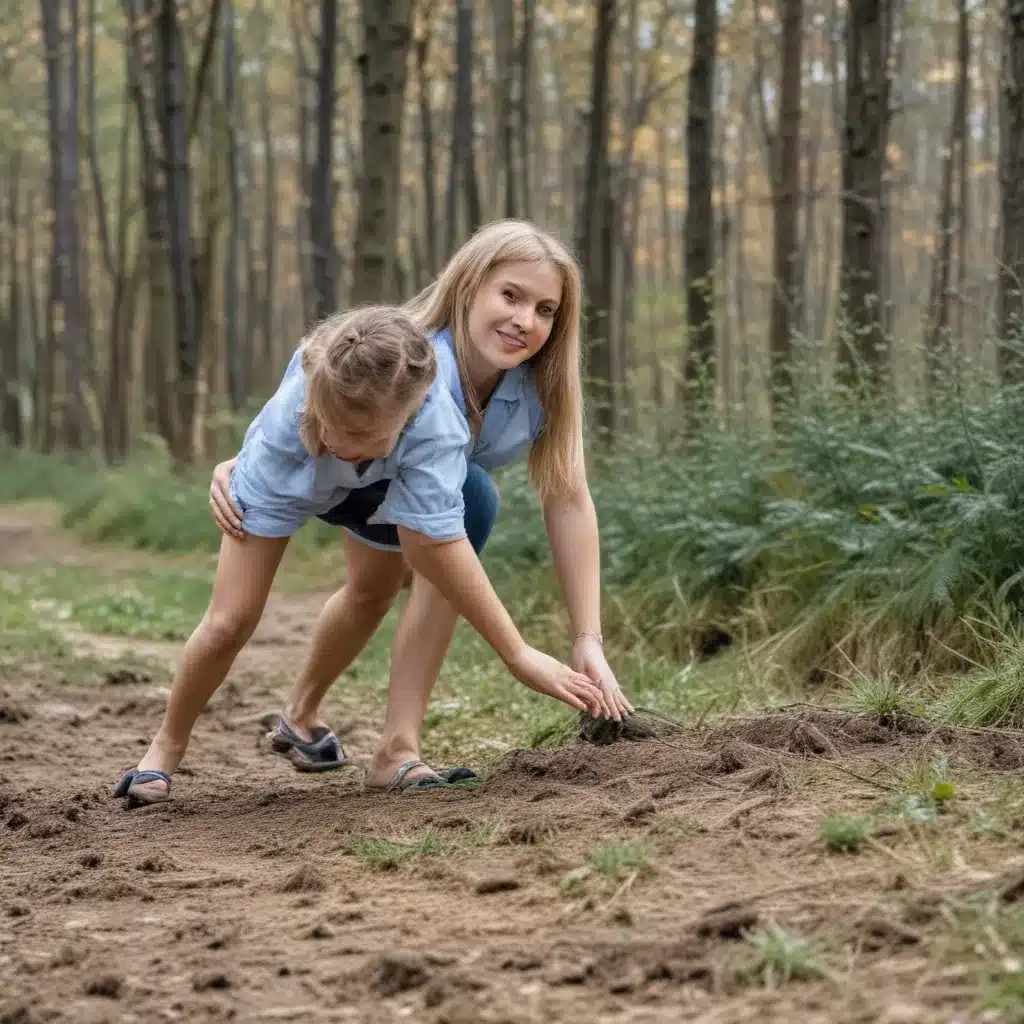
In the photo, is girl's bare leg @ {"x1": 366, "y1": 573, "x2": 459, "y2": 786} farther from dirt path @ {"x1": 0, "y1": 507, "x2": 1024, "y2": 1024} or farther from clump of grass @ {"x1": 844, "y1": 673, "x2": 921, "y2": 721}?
clump of grass @ {"x1": 844, "y1": 673, "x2": 921, "y2": 721}

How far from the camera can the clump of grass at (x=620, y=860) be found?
8.49 ft

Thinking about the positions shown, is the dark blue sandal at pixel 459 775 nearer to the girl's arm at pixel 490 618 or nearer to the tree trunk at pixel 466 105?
the girl's arm at pixel 490 618

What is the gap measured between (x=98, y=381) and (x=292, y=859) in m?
27.4

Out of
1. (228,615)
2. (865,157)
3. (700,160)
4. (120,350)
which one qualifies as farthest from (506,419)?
(120,350)

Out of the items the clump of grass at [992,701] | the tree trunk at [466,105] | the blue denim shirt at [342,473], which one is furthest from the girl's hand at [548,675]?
the tree trunk at [466,105]

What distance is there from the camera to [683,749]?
11.7 feet

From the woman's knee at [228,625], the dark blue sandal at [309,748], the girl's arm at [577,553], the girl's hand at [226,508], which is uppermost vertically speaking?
the girl's hand at [226,508]

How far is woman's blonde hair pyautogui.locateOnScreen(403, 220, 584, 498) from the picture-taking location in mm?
3666

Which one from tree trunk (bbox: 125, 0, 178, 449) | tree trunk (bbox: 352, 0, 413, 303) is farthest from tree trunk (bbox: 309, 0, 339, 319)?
tree trunk (bbox: 352, 0, 413, 303)

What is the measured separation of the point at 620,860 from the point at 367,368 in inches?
50.9

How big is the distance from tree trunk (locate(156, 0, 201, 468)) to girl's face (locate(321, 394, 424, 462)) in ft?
37.8

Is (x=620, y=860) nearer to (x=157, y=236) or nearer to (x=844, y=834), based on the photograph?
(x=844, y=834)

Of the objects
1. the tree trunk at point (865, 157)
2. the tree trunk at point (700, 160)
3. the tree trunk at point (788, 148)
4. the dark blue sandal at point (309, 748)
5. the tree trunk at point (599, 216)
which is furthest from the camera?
the tree trunk at point (599, 216)

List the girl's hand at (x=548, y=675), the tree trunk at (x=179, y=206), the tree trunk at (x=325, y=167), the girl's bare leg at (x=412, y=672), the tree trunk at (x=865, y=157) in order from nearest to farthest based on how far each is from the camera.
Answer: the girl's hand at (x=548, y=675)
the girl's bare leg at (x=412, y=672)
the tree trunk at (x=865, y=157)
the tree trunk at (x=325, y=167)
the tree trunk at (x=179, y=206)
